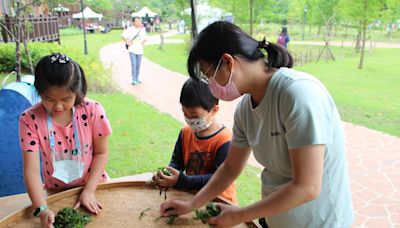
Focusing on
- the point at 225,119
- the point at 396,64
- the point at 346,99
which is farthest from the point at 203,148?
the point at 396,64

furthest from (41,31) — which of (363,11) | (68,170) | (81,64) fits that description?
(68,170)

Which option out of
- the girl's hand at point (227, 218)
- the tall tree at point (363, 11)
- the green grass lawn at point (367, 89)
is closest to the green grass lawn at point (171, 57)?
the green grass lawn at point (367, 89)

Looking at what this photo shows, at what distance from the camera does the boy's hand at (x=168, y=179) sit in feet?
5.29

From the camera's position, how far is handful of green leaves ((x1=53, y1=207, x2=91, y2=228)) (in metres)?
1.36

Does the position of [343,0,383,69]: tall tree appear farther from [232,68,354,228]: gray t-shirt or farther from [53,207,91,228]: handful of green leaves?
[53,207,91,228]: handful of green leaves

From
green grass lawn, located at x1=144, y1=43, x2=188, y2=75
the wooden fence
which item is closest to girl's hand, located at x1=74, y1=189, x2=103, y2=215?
the wooden fence

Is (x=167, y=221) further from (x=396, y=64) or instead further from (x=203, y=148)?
(x=396, y=64)

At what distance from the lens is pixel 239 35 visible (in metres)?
1.08

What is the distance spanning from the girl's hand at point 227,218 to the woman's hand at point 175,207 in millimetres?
158

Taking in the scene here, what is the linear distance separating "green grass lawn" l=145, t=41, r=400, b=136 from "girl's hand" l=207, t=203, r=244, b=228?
2790 mm

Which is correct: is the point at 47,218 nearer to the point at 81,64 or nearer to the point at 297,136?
the point at 297,136

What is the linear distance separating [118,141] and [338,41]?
35.2 ft

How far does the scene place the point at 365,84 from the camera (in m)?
7.85

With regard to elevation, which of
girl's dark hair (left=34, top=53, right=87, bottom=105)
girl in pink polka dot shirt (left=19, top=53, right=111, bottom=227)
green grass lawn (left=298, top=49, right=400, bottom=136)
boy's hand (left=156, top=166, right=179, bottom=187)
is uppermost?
girl's dark hair (left=34, top=53, right=87, bottom=105)
